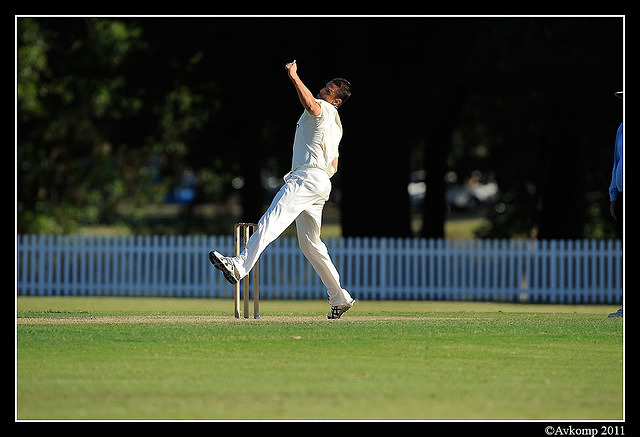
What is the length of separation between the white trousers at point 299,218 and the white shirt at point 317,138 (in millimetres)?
85

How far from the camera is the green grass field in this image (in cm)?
761

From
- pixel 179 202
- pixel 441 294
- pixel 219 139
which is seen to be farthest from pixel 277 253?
pixel 179 202

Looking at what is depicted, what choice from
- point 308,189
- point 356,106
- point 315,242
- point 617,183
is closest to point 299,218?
point 315,242

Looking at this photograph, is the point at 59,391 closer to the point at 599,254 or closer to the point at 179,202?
the point at 599,254

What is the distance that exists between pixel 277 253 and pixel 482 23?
604 cm

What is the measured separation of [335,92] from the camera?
1105cm

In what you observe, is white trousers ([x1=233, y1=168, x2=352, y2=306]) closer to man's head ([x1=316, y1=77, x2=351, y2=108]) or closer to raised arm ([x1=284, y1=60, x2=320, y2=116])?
raised arm ([x1=284, y1=60, x2=320, y2=116])

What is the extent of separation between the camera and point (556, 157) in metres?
27.2

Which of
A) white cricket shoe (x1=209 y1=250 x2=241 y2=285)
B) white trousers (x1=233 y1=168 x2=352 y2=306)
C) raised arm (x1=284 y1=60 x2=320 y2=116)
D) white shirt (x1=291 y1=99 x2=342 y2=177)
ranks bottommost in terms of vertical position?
white cricket shoe (x1=209 y1=250 x2=241 y2=285)

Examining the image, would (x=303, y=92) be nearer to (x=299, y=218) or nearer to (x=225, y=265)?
(x=299, y=218)

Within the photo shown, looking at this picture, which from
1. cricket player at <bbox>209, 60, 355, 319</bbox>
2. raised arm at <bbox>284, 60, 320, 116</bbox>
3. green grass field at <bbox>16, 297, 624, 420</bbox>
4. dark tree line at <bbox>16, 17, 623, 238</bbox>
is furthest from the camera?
dark tree line at <bbox>16, 17, 623, 238</bbox>

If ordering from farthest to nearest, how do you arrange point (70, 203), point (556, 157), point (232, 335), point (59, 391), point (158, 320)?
point (70, 203)
point (556, 157)
point (158, 320)
point (232, 335)
point (59, 391)

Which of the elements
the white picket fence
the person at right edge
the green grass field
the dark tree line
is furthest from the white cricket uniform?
the dark tree line

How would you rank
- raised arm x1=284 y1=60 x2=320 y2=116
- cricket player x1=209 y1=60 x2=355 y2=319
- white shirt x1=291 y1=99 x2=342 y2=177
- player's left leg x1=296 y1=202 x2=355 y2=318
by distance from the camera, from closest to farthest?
raised arm x1=284 y1=60 x2=320 y2=116, cricket player x1=209 y1=60 x2=355 y2=319, white shirt x1=291 y1=99 x2=342 y2=177, player's left leg x1=296 y1=202 x2=355 y2=318
